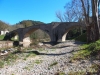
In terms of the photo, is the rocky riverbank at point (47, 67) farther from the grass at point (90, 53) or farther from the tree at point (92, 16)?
the tree at point (92, 16)

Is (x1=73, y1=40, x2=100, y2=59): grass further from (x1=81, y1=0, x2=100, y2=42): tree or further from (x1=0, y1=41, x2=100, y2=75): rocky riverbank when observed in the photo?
(x1=81, y1=0, x2=100, y2=42): tree

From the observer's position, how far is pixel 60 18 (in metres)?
52.5

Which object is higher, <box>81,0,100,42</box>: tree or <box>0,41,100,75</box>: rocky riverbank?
→ <box>81,0,100,42</box>: tree

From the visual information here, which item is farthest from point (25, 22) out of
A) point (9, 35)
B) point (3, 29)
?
point (9, 35)

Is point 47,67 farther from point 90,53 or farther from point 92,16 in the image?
point 92,16

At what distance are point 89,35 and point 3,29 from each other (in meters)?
44.5

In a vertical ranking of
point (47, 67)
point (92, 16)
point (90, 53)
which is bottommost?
point (47, 67)

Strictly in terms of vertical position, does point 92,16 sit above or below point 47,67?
above

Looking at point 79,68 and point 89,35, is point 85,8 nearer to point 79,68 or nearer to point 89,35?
point 89,35

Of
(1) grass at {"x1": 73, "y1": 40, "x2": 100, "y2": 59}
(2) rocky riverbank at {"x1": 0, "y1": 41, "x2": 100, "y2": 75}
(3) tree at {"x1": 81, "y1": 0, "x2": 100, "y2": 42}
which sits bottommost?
(2) rocky riverbank at {"x1": 0, "y1": 41, "x2": 100, "y2": 75}

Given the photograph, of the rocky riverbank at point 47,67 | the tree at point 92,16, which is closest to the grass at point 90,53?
the rocky riverbank at point 47,67

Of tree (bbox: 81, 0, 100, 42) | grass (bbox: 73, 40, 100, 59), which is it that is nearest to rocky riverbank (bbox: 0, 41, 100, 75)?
grass (bbox: 73, 40, 100, 59)

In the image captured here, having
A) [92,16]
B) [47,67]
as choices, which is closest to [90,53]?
[47,67]

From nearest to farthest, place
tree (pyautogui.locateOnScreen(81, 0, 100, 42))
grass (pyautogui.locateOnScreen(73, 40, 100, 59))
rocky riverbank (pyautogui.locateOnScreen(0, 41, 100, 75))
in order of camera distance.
→ 1. rocky riverbank (pyautogui.locateOnScreen(0, 41, 100, 75))
2. grass (pyautogui.locateOnScreen(73, 40, 100, 59))
3. tree (pyautogui.locateOnScreen(81, 0, 100, 42))
